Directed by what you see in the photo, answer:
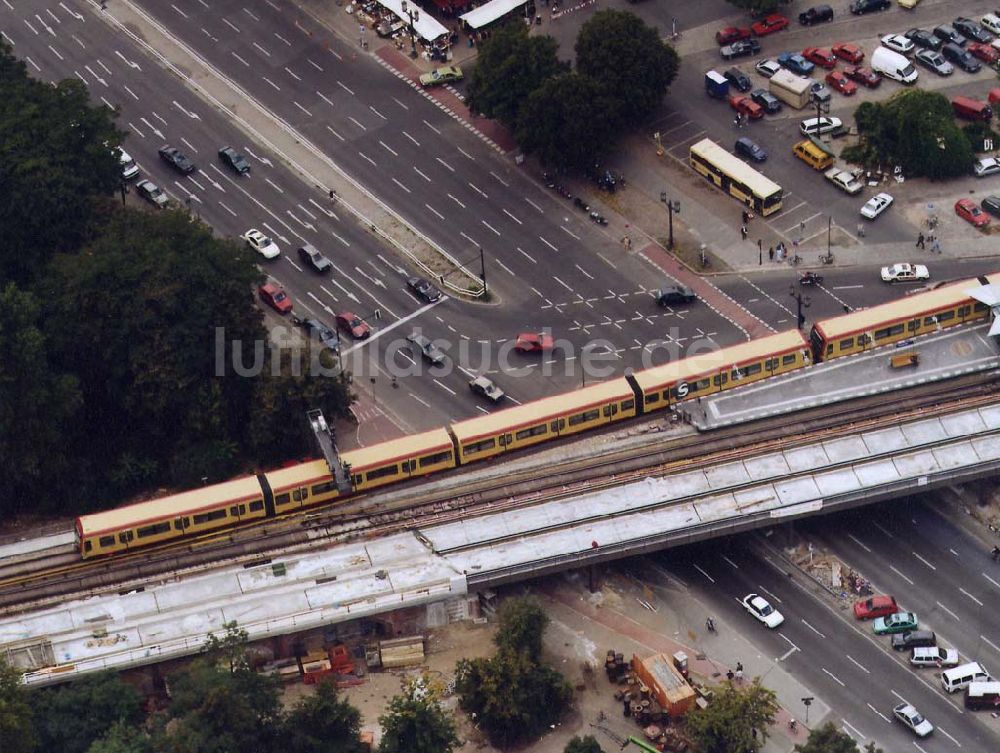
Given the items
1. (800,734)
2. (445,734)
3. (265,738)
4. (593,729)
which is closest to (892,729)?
(800,734)

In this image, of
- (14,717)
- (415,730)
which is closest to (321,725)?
(415,730)

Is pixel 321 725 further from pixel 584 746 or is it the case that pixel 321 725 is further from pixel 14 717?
pixel 14 717

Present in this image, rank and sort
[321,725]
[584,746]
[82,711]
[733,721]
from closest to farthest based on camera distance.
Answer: [733,721]
[584,746]
[321,725]
[82,711]

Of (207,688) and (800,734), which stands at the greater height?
(207,688)

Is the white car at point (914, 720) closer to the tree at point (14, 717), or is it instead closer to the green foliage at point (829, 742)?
the green foliage at point (829, 742)

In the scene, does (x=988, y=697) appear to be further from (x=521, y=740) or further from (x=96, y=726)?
(x=96, y=726)

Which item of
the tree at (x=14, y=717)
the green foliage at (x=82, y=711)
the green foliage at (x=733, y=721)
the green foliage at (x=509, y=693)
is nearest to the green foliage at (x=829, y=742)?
the green foliage at (x=733, y=721)
